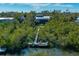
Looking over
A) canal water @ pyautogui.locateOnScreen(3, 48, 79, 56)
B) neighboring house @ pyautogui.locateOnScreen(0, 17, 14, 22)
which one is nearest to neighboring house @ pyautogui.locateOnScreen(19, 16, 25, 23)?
neighboring house @ pyautogui.locateOnScreen(0, 17, 14, 22)

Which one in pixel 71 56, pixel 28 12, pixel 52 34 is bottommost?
pixel 71 56

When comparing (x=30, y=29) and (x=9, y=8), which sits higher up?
(x=9, y=8)

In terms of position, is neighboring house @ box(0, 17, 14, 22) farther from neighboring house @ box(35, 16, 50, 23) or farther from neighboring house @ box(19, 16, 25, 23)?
neighboring house @ box(35, 16, 50, 23)

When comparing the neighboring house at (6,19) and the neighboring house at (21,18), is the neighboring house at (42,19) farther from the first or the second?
the neighboring house at (6,19)

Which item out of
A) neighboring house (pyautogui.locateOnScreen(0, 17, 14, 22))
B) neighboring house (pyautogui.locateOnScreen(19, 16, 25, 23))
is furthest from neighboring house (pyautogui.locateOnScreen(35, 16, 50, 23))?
neighboring house (pyautogui.locateOnScreen(0, 17, 14, 22))

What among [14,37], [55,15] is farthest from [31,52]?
[55,15]

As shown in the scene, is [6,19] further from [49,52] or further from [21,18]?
[49,52]

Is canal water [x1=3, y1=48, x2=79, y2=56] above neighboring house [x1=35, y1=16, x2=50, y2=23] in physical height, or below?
below

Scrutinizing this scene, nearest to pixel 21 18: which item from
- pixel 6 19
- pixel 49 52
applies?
pixel 6 19

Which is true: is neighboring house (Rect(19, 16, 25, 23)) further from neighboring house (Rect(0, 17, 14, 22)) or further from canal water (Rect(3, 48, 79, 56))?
canal water (Rect(3, 48, 79, 56))

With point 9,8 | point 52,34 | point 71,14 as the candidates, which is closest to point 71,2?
point 71,14

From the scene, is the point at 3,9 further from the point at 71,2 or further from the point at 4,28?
the point at 71,2
